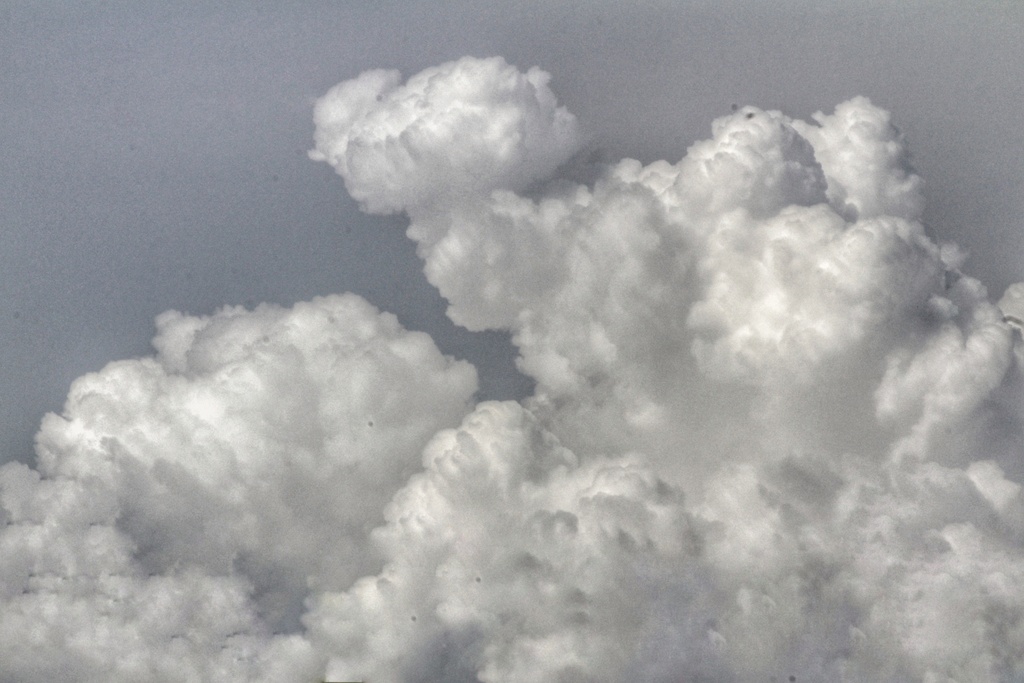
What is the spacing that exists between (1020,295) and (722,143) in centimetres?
4188

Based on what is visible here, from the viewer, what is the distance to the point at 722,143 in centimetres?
8912

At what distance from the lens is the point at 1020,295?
104 metres

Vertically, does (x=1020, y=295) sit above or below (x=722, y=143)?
below

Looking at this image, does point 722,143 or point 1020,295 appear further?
point 1020,295
